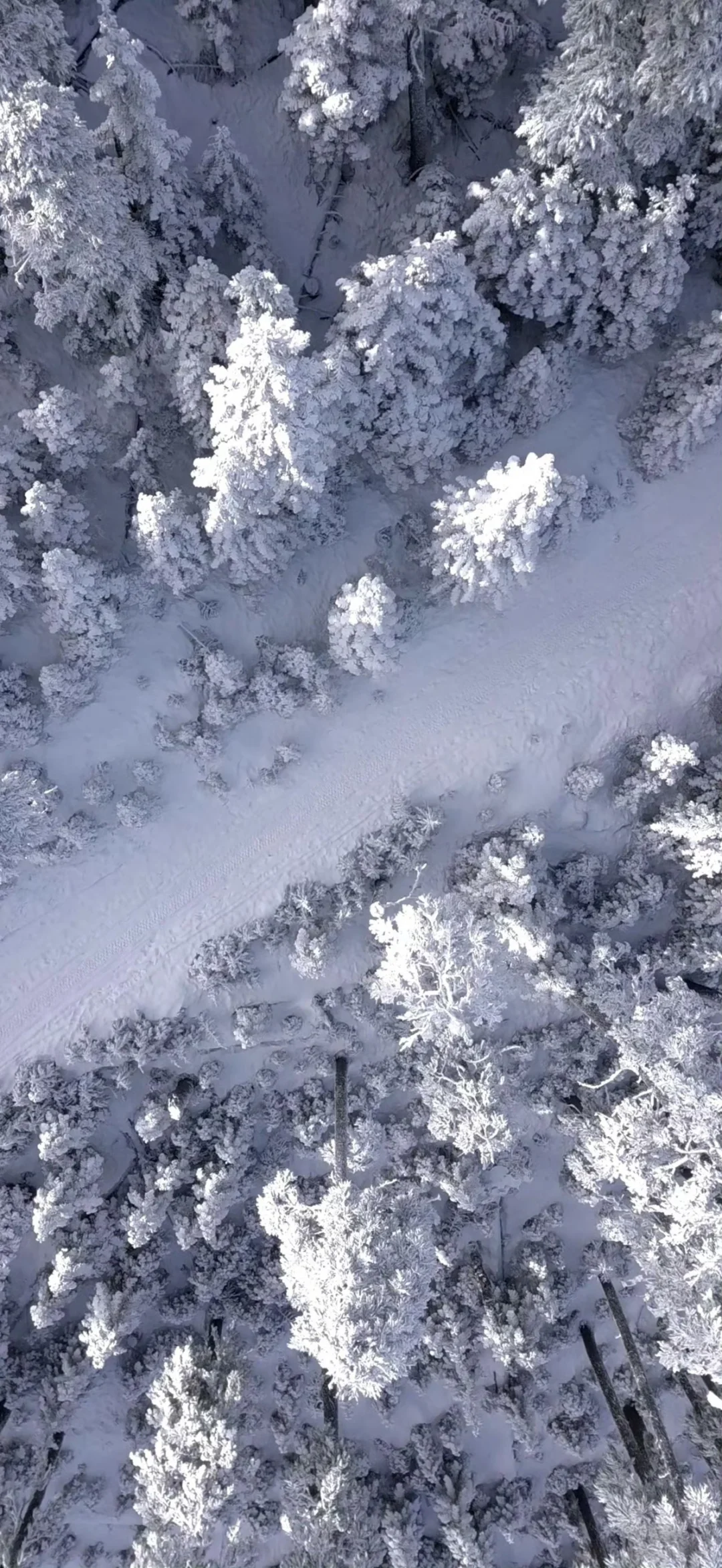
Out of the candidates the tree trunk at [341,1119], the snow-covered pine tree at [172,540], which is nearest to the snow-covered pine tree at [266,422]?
the snow-covered pine tree at [172,540]

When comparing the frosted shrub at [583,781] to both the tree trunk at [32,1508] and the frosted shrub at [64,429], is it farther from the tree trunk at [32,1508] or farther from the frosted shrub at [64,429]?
the tree trunk at [32,1508]

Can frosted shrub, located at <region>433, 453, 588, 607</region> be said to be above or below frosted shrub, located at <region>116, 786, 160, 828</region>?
above

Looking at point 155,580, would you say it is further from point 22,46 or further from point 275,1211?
point 275,1211

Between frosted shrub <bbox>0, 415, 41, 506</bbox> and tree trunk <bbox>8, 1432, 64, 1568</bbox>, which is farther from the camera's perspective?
tree trunk <bbox>8, 1432, 64, 1568</bbox>

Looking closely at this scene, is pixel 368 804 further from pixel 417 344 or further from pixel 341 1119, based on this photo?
pixel 417 344

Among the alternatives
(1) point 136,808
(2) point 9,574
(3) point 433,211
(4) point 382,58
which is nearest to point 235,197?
(4) point 382,58

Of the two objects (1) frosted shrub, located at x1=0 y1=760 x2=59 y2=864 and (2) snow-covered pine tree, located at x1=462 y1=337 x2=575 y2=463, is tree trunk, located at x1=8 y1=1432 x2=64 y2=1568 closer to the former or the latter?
(1) frosted shrub, located at x1=0 y1=760 x2=59 y2=864

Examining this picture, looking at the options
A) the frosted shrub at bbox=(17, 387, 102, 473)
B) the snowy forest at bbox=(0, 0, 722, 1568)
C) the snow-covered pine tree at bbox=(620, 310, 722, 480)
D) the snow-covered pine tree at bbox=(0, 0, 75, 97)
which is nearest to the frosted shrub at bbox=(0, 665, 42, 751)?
the snowy forest at bbox=(0, 0, 722, 1568)
